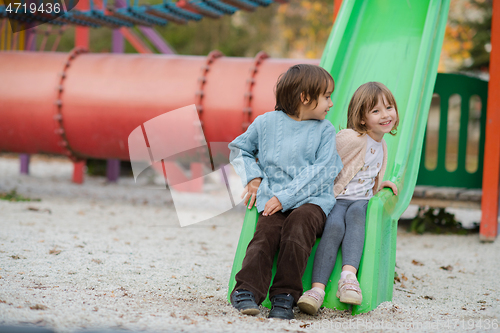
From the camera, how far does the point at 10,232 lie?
3904 millimetres

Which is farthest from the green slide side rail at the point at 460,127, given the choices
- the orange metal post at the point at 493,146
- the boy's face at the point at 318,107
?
the boy's face at the point at 318,107

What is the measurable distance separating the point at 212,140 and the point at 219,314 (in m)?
3.17

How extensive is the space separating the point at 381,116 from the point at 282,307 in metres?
1.21

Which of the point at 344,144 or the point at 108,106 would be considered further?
the point at 108,106

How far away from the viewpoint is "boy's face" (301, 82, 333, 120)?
2611mm

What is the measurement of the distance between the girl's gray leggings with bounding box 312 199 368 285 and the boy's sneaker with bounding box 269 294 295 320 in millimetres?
228

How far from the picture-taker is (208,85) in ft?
17.2

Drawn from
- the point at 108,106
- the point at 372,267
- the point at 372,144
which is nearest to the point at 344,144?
the point at 372,144

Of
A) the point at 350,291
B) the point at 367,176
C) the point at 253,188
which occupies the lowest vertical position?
the point at 350,291

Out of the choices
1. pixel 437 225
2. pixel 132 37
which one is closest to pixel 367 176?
pixel 437 225

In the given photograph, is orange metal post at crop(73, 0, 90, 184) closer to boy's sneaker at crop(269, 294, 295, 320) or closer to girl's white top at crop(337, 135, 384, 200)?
girl's white top at crop(337, 135, 384, 200)

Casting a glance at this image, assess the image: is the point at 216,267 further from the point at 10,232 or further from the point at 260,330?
the point at 10,232

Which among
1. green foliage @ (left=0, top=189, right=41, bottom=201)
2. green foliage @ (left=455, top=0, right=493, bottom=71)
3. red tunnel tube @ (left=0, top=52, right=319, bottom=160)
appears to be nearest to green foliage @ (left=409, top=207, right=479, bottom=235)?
red tunnel tube @ (left=0, top=52, right=319, bottom=160)

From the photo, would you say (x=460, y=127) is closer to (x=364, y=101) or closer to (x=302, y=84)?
(x=364, y=101)
